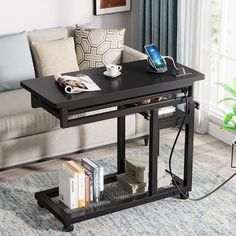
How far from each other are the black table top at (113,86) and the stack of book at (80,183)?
1.45 ft

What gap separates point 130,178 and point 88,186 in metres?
0.37

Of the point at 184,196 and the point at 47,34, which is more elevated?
the point at 47,34

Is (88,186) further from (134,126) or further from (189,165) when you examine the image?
(134,126)

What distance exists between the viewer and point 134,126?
5297 mm

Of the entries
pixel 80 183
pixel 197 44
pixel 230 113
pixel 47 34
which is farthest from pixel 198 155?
pixel 47 34

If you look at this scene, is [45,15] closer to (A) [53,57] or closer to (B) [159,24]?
(A) [53,57]

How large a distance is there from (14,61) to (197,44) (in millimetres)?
1375

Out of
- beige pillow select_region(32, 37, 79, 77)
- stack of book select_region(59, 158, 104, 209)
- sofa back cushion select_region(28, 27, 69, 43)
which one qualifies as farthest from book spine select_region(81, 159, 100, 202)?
sofa back cushion select_region(28, 27, 69, 43)

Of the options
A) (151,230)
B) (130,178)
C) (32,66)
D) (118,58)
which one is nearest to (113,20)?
(118,58)

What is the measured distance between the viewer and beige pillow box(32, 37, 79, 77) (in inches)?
208

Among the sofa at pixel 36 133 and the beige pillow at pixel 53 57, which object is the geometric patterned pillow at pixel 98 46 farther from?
the sofa at pixel 36 133

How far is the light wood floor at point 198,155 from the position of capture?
16.5 feet

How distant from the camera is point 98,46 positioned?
5.47m

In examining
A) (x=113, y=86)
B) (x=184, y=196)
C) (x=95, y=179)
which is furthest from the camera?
(x=184, y=196)
